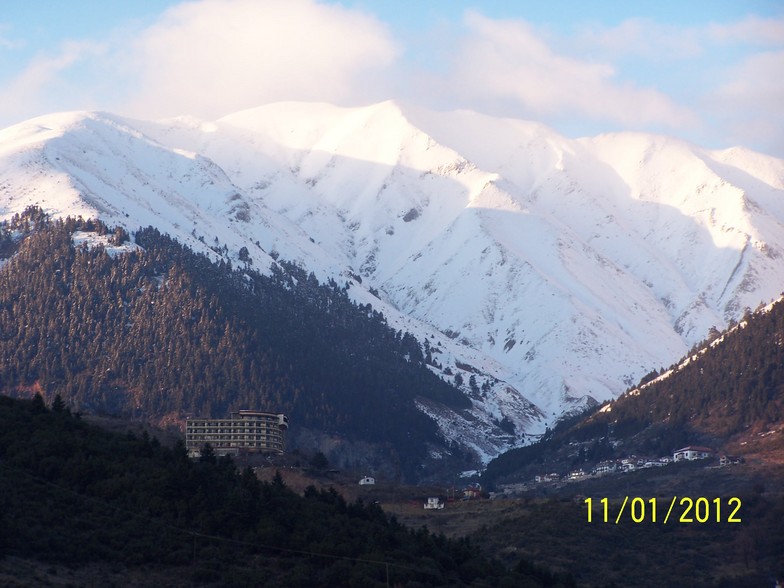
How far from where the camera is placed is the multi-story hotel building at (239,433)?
185750mm

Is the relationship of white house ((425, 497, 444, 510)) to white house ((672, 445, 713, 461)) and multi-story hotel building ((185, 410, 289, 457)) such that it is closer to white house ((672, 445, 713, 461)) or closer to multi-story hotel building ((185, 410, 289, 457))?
multi-story hotel building ((185, 410, 289, 457))

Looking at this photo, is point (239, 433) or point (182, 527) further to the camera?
point (239, 433)

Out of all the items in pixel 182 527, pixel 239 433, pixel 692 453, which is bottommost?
pixel 182 527

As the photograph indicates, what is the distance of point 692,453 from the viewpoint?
635ft

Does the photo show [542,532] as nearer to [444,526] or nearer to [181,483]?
[444,526]

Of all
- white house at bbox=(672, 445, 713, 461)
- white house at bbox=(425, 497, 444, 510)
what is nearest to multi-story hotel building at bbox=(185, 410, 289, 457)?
white house at bbox=(425, 497, 444, 510)
